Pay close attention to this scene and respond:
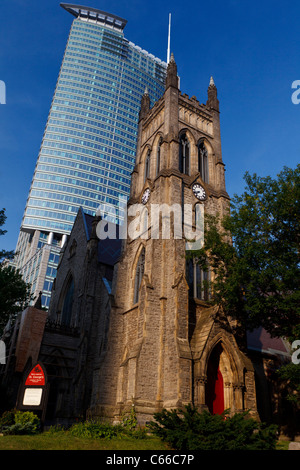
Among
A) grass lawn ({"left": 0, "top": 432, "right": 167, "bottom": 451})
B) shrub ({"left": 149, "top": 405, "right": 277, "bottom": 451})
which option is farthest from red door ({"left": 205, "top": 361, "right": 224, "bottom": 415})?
shrub ({"left": 149, "top": 405, "right": 277, "bottom": 451})

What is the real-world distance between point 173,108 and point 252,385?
72.2 feet

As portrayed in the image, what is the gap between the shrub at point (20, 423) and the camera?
42.4ft

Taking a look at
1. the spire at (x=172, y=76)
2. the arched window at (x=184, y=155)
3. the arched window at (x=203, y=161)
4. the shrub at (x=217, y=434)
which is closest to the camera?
the shrub at (x=217, y=434)

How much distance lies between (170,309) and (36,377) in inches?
351

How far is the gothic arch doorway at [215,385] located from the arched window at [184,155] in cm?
1480

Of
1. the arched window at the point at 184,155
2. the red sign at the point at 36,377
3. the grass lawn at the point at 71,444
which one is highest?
the arched window at the point at 184,155

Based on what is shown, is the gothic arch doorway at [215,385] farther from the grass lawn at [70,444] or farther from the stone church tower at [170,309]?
the grass lawn at [70,444]

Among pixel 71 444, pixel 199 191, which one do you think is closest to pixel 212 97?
pixel 199 191

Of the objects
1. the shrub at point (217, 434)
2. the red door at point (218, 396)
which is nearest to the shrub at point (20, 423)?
the shrub at point (217, 434)

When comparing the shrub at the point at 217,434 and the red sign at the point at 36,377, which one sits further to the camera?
the red sign at the point at 36,377

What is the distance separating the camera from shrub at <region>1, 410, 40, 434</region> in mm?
12930

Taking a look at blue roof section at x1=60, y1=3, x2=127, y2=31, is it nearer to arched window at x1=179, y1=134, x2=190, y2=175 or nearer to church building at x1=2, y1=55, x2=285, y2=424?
church building at x1=2, y1=55, x2=285, y2=424

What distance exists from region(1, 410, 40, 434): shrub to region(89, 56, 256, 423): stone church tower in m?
6.42

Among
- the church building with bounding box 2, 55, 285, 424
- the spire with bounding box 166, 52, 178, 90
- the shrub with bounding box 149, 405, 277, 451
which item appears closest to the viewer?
the shrub with bounding box 149, 405, 277, 451
